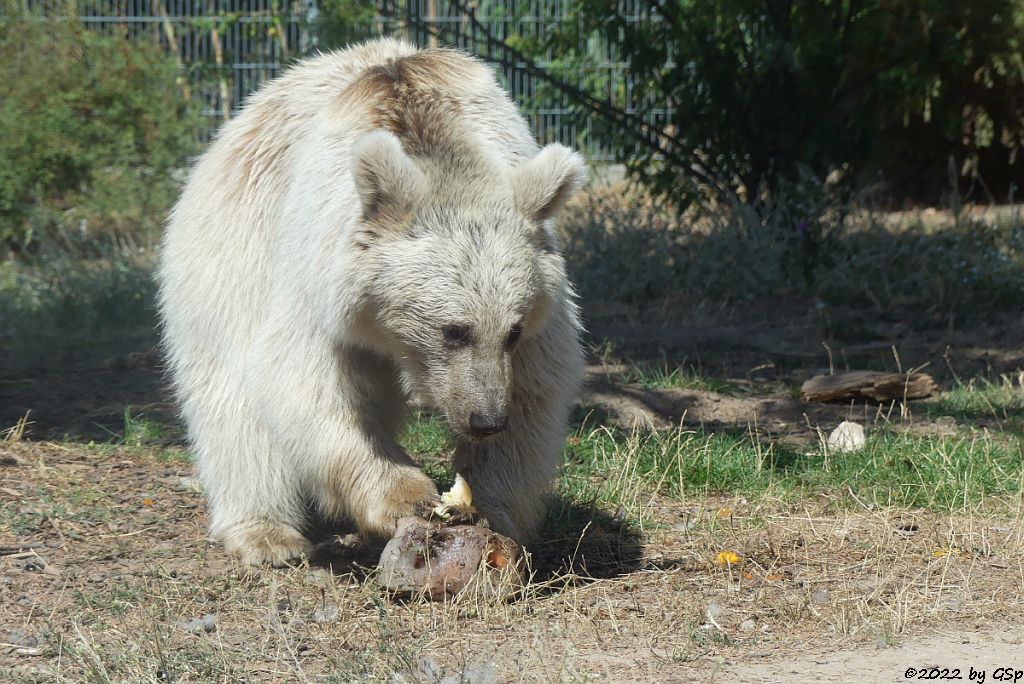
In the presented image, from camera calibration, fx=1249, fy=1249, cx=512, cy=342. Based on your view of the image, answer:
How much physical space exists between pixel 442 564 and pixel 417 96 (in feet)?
5.19

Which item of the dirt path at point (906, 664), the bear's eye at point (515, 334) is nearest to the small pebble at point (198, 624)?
the bear's eye at point (515, 334)

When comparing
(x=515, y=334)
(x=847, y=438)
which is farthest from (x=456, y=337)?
(x=847, y=438)

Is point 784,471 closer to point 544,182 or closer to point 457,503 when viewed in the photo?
point 457,503

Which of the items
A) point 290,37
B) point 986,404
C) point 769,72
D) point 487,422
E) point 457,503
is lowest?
point 986,404

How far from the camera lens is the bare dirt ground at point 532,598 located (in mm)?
3473

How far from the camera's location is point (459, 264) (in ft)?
12.7

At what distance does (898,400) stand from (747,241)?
2751 mm

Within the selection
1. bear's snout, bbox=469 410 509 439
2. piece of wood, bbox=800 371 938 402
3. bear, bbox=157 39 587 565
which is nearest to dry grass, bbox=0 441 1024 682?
bear, bbox=157 39 587 565

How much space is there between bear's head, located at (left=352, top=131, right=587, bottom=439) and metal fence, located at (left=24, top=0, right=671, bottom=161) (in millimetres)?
5939

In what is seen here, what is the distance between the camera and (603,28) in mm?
9906

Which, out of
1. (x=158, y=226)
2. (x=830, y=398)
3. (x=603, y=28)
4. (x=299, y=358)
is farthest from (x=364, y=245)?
(x=158, y=226)

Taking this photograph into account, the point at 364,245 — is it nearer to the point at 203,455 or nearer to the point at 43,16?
the point at 203,455

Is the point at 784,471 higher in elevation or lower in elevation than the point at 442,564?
lower

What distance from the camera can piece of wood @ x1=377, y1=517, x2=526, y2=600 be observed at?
3.96 meters
